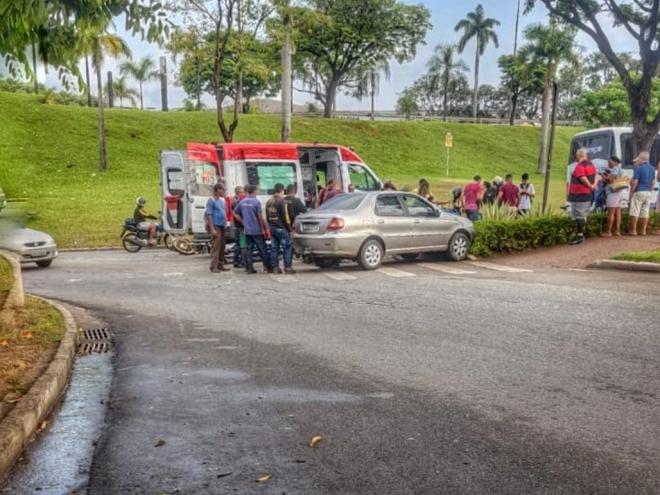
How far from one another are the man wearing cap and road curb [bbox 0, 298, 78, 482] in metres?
12.8

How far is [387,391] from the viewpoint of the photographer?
568cm

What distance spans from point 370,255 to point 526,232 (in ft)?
14.3

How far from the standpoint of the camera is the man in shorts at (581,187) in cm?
1505

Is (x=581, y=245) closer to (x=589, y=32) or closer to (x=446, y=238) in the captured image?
(x=446, y=238)

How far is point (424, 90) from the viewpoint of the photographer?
320 ft

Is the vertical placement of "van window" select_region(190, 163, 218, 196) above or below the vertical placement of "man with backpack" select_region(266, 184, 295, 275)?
above

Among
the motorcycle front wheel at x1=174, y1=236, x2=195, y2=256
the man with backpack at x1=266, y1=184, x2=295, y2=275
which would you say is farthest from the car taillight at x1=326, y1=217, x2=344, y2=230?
the motorcycle front wheel at x1=174, y1=236, x2=195, y2=256

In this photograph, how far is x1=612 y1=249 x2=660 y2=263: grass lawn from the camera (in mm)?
12617

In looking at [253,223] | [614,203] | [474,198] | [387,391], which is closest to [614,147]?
[474,198]

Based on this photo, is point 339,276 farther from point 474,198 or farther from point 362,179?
point 474,198

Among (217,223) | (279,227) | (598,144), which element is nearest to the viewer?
(279,227)

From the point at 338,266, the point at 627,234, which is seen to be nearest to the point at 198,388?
the point at 338,266

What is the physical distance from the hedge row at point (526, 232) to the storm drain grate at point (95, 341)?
31.1 ft

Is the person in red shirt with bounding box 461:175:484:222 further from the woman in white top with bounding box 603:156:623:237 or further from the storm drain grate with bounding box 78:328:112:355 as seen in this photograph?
the storm drain grate with bounding box 78:328:112:355
